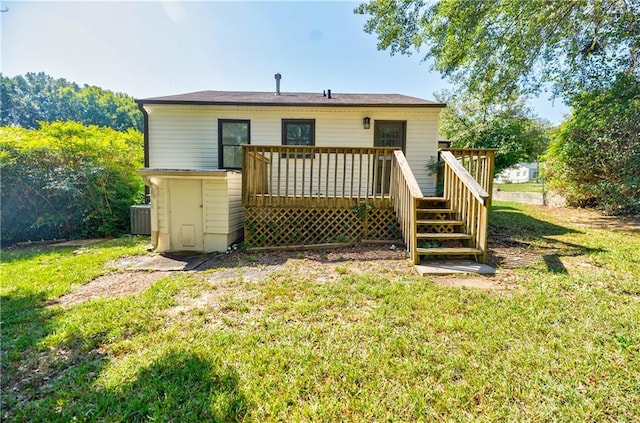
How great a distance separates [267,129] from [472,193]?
18.5ft

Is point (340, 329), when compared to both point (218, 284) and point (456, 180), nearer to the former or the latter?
point (218, 284)

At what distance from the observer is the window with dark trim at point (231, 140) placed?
7742mm

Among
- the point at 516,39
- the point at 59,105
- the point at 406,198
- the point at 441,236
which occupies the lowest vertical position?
the point at 441,236

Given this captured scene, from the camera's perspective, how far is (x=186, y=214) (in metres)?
5.72

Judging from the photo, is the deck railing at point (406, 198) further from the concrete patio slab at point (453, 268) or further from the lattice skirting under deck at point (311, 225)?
the lattice skirting under deck at point (311, 225)

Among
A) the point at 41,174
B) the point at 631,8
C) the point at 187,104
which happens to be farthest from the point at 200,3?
the point at 631,8

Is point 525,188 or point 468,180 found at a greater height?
point 525,188

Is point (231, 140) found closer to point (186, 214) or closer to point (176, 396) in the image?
point (186, 214)

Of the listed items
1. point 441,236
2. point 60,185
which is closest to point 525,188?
point 441,236

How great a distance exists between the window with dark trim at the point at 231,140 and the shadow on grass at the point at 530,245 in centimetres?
668

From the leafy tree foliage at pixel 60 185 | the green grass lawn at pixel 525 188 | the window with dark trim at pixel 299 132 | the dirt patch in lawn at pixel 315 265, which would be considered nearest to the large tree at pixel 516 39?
the window with dark trim at pixel 299 132

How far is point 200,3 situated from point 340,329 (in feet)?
28.2

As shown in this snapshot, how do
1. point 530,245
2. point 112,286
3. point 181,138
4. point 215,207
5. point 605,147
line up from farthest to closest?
point 605,147 → point 181,138 → point 215,207 → point 530,245 → point 112,286

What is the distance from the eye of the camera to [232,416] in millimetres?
1604
